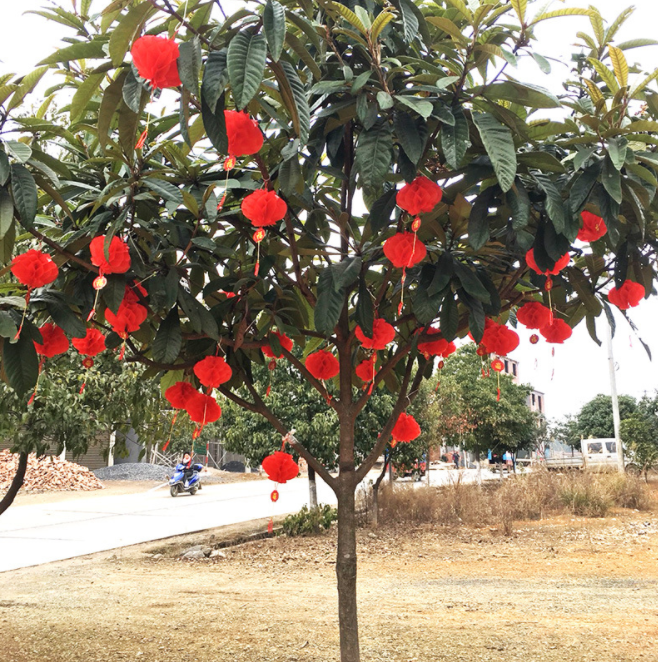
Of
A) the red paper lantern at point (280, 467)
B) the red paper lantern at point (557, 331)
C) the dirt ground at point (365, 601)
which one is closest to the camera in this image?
the red paper lantern at point (557, 331)

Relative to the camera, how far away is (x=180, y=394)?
290 centimetres

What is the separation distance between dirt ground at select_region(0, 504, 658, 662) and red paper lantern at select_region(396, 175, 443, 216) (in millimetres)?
3169

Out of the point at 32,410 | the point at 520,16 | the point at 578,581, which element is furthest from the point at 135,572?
the point at 520,16

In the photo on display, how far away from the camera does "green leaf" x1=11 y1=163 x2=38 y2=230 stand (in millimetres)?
2016

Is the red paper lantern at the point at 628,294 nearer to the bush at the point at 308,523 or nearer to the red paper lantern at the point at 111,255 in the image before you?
the red paper lantern at the point at 111,255

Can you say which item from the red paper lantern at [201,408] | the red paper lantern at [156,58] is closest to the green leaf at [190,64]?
the red paper lantern at [156,58]

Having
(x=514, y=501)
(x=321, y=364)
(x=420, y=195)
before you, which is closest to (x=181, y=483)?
(x=514, y=501)

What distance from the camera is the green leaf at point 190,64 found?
5.28ft

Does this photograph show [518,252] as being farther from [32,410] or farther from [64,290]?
[32,410]

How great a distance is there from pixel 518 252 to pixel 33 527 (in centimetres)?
1254

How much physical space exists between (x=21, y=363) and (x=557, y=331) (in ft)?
7.26

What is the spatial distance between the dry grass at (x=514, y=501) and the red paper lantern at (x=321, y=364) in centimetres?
864

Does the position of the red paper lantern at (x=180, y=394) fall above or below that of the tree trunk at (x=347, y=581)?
above

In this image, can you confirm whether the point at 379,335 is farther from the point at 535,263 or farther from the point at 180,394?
the point at 180,394
